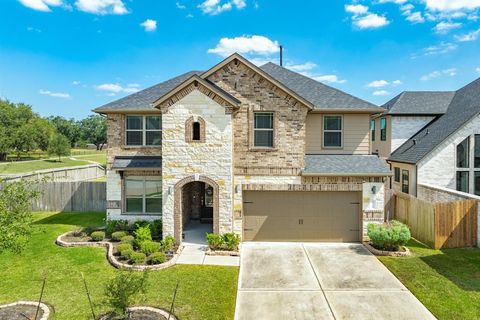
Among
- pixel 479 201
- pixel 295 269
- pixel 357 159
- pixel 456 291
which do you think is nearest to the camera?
pixel 456 291

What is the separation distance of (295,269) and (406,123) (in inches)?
623

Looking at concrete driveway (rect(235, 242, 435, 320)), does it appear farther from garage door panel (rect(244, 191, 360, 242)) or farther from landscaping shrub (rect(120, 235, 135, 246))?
landscaping shrub (rect(120, 235, 135, 246))

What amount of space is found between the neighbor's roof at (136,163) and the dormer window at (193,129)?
2.64m

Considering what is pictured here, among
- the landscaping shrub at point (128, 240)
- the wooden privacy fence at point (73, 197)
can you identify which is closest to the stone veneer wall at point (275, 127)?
the landscaping shrub at point (128, 240)

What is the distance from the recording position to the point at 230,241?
12203 mm

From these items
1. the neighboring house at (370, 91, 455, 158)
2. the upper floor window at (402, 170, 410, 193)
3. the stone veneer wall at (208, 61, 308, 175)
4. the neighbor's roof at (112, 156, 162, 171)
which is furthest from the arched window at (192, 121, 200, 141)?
the neighboring house at (370, 91, 455, 158)

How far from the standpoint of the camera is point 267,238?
1365 cm

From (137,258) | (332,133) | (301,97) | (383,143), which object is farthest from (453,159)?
(137,258)

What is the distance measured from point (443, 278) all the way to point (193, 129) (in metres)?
9.75

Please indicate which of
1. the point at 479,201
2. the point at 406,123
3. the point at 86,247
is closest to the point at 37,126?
the point at 86,247

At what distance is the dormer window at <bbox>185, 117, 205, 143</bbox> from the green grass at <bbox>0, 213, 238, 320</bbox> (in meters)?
4.80

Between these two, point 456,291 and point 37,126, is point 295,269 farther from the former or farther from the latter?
point 37,126

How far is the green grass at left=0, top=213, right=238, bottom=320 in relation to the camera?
7973mm

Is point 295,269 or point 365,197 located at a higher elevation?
point 365,197
